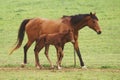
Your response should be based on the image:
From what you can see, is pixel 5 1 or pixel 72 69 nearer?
pixel 72 69

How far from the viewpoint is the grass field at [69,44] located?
17172mm

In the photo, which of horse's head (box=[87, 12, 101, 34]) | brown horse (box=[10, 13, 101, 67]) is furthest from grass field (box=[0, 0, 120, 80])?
horse's head (box=[87, 12, 101, 34])

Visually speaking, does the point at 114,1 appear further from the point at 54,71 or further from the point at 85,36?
the point at 54,71

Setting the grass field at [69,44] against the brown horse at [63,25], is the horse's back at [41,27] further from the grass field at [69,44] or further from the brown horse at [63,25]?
the grass field at [69,44]

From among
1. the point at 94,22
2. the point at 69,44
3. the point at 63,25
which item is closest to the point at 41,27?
the point at 63,25

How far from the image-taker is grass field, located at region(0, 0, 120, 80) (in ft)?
56.3

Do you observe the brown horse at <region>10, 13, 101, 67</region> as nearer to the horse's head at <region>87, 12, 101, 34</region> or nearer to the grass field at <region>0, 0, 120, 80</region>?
the horse's head at <region>87, 12, 101, 34</region>

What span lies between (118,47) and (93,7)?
1315 cm

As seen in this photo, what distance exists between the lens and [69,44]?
29.7m

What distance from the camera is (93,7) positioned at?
135ft

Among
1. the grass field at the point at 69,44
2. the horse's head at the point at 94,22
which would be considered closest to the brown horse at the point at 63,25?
the horse's head at the point at 94,22

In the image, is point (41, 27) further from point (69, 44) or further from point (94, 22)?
point (69, 44)

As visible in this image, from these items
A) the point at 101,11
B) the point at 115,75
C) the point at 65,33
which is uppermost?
the point at 101,11

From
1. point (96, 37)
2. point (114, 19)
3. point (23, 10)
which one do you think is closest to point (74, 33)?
point (96, 37)
